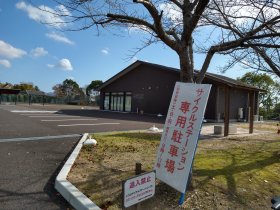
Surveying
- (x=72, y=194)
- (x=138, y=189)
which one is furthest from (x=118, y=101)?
(x=138, y=189)

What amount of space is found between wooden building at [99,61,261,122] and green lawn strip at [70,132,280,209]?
41.6 feet

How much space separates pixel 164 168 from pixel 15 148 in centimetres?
573

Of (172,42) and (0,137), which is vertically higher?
(172,42)

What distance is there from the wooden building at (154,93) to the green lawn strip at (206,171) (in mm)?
12666

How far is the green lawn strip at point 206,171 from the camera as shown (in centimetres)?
495

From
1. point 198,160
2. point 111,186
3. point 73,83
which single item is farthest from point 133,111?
point 73,83

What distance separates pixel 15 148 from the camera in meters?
8.66

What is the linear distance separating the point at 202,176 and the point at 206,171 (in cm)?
43

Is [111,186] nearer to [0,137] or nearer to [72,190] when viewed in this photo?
[72,190]

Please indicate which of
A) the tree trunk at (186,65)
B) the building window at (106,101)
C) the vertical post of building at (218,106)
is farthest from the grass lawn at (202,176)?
the building window at (106,101)

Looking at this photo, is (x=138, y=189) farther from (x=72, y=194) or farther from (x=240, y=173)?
(x=240, y=173)

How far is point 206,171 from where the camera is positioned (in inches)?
242

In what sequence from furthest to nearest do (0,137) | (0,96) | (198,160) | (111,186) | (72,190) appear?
(0,96) → (0,137) → (198,160) → (111,186) → (72,190)

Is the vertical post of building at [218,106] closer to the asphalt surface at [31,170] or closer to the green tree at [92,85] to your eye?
the asphalt surface at [31,170]
